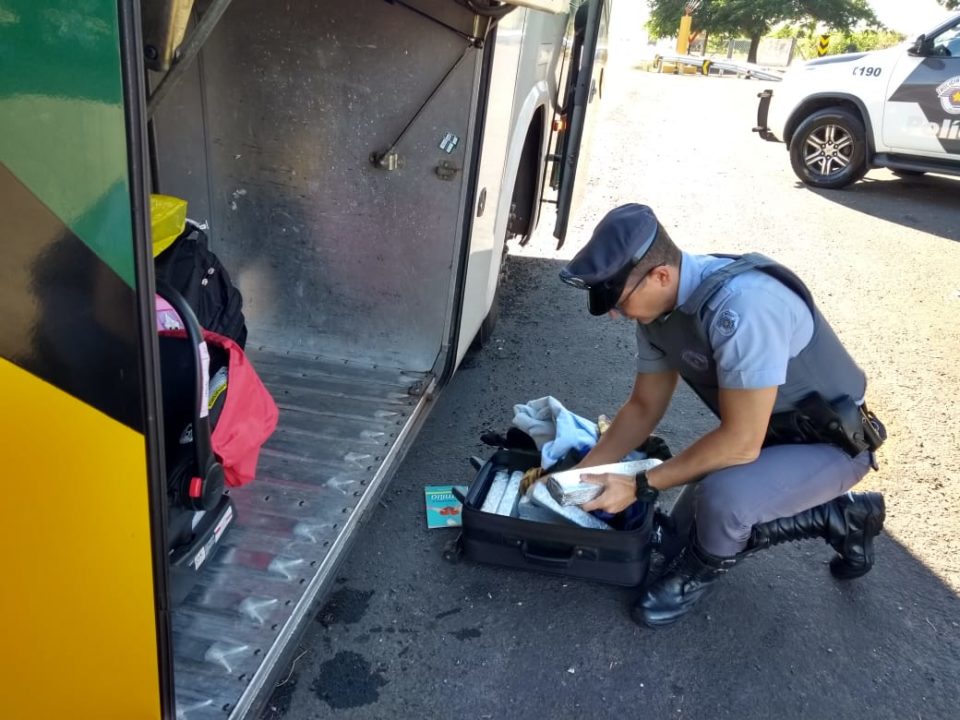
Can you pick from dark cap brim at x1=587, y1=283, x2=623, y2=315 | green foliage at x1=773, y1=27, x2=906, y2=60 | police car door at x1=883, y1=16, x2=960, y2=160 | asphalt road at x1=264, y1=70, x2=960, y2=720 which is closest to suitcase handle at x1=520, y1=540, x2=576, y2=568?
asphalt road at x1=264, y1=70, x2=960, y2=720

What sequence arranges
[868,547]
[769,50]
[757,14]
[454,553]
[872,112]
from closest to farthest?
[868,547] < [454,553] < [872,112] < [757,14] < [769,50]

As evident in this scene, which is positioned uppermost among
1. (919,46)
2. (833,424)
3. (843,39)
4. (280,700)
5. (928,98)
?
(843,39)

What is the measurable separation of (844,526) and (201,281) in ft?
7.02

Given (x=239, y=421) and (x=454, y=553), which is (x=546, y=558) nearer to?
(x=454, y=553)

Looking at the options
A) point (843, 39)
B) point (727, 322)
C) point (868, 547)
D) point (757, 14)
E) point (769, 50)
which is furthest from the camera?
point (769, 50)

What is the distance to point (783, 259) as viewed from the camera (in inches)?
235

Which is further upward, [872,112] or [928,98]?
[928,98]

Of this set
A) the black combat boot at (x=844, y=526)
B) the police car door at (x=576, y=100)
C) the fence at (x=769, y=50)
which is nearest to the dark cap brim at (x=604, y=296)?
the black combat boot at (x=844, y=526)

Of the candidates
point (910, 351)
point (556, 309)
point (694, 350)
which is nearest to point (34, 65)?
point (694, 350)

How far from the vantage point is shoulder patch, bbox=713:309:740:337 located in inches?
81.6

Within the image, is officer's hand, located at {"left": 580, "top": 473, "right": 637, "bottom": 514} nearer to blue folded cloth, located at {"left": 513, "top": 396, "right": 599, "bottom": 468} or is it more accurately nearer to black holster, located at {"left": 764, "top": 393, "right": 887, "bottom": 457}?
blue folded cloth, located at {"left": 513, "top": 396, "right": 599, "bottom": 468}

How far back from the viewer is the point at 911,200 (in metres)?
7.96

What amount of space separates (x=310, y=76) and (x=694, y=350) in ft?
5.95

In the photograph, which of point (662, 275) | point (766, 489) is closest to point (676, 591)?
point (766, 489)
